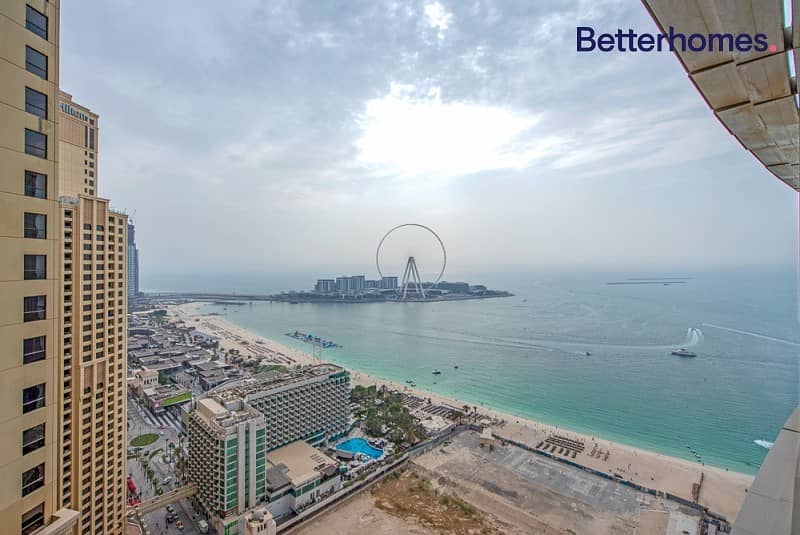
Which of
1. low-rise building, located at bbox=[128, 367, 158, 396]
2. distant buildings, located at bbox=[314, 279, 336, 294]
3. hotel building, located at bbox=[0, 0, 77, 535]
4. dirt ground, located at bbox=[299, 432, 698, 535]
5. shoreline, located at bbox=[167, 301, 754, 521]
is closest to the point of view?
hotel building, located at bbox=[0, 0, 77, 535]

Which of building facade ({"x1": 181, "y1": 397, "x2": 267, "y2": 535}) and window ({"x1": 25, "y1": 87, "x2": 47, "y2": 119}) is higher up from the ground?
window ({"x1": 25, "y1": 87, "x2": 47, "y2": 119})

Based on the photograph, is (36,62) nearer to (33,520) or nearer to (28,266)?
(28,266)

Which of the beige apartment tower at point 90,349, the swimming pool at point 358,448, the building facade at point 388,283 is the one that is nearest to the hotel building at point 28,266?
the beige apartment tower at point 90,349

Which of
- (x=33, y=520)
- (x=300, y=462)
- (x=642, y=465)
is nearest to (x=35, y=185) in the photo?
(x=33, y=520)

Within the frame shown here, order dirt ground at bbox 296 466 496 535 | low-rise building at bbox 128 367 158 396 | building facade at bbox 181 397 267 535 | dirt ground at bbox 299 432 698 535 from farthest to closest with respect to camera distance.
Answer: low-rise building at bbox 128 367 158 396
dirt ground at bbox 299 432 698 535
dirt ground at bbox 296 466 496 535
building facade at bbox 181 397 267 535

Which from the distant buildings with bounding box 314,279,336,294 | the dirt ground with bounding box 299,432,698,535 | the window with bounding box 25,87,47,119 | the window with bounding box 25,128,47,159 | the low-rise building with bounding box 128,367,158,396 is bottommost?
the dirt ground with bounding box 299,432,698,535

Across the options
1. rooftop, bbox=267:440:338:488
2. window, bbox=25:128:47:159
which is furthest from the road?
window, bbox=25:128:47:159

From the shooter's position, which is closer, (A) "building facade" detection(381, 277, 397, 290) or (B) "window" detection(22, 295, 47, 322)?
(B) "window" detection(22, 295, 47, 322)

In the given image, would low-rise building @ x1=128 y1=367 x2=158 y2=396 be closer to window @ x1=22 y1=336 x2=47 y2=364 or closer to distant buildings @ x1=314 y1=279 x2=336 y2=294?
window @ x1=22 y1=336 x2=47 y2=364
